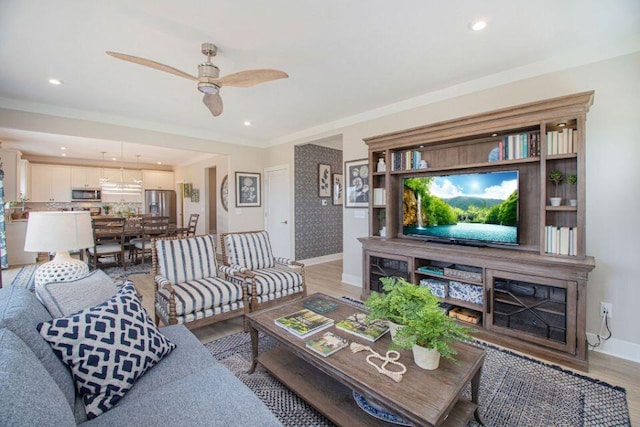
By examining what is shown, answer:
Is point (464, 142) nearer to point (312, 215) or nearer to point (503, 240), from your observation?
point (503, 240)

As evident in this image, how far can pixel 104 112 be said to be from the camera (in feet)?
13.6

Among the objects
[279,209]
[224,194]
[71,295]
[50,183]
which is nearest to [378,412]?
[71,295]

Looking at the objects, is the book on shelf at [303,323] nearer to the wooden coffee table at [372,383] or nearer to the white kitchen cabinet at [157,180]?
the wooden coffee table at [372,383]

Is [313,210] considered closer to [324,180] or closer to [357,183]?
[324,180]

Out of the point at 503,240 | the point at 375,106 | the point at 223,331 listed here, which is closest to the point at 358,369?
the point at 223,331

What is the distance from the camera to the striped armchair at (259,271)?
9.62 ft

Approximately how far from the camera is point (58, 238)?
2.04 meters

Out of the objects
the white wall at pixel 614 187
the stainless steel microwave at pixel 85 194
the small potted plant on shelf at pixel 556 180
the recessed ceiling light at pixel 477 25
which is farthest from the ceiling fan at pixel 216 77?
the stainless steel microwave at pixel 85 194

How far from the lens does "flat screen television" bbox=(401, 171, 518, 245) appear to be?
108 inches

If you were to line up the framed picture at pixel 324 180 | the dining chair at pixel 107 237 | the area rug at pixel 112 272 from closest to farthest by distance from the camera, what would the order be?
the area rug at pixel 112 272 < the dining chair at pixel 107 237 < the framed picture at pixel 324 180

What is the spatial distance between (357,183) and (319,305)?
2500 mm

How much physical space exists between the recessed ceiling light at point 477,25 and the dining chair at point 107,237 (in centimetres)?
566

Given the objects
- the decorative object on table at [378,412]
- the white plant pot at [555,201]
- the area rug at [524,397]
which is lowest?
the area rug at [524,397]

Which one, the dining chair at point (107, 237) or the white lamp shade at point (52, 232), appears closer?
the white lamp shade at point (52, 232)
